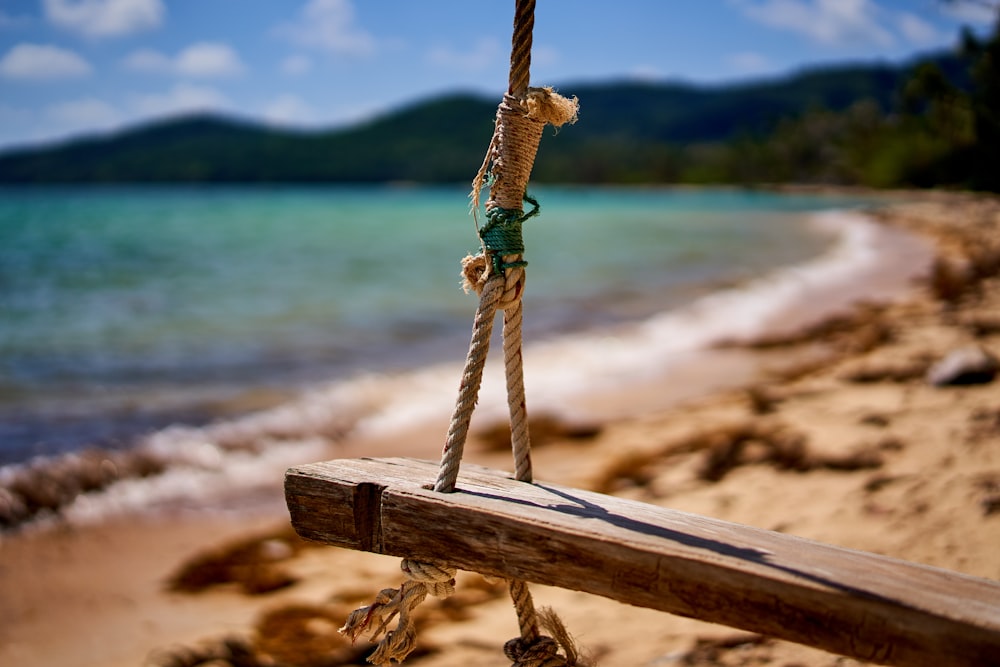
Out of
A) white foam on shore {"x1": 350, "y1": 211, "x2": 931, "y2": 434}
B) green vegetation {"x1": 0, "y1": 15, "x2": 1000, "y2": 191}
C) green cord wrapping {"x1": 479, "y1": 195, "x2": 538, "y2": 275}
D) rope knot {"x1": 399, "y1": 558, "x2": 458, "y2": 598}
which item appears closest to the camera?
rope knot {"x1": 399, "y1": 558, "x2": 458, "y2": 598}

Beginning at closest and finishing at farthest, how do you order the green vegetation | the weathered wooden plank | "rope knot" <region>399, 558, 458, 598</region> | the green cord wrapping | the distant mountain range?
the weathered wooden plank < "rope knot" <region>399, 558, 458, 598</region> < the green cord wrapping < the green vegetation < the distant mountain range

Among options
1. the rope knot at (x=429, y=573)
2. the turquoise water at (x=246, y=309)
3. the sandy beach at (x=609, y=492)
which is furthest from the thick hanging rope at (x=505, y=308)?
the turquoise water at (x=246, y=309)

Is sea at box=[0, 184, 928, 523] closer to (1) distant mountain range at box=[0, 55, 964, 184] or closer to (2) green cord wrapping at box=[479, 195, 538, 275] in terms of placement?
(2) green cord wrapping at box=[479, 195, 538, 275]

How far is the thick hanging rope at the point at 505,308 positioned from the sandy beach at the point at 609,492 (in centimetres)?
107

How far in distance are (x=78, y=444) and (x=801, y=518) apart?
506 cm

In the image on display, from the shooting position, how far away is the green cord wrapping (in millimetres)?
1836

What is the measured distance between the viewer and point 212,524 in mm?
4551

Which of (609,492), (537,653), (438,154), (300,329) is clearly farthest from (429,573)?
(438,154)

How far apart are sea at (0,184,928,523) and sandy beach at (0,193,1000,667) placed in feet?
3.30

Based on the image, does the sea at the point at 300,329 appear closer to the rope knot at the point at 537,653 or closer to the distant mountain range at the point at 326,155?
the rope knot at the point at 537,653

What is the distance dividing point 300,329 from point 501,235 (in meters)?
9.12

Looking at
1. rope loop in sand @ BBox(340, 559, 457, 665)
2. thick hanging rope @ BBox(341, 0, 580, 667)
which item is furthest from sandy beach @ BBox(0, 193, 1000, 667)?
rope loop in sand @ BBox(340, 559, 457, 665)

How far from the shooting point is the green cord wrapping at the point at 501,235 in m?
1.84

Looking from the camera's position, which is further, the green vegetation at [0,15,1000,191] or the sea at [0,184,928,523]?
the green vegetation at [0,15,1000,191]
